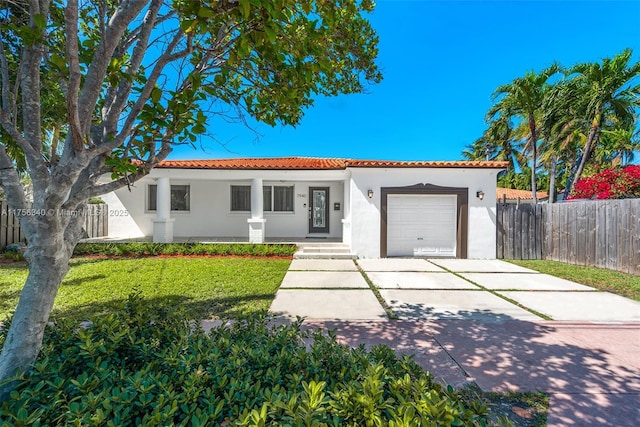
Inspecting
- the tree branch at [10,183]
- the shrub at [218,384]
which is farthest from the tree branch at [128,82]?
the shrub at [218,384]

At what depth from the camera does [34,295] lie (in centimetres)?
209

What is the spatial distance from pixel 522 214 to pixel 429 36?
23.0 ft

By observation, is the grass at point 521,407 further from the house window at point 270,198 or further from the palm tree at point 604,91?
the palm tree at point 604,91

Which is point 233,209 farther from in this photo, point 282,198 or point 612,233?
point 612,233

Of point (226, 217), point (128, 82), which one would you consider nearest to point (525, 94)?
point (226, 217)

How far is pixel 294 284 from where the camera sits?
6.77 metres

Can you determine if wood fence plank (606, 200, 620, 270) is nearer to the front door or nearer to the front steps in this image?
the front steps

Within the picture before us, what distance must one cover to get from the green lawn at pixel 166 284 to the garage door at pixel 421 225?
443 cm

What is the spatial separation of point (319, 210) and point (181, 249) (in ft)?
20.9

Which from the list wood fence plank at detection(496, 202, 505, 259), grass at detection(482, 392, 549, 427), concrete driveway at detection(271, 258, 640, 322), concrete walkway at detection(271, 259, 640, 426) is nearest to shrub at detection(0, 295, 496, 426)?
grass at detection(482, 392, 549, 427)

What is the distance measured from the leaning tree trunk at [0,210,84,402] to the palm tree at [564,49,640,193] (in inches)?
706

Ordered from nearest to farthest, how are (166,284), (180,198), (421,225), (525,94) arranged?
1. (166,284)
2. (421,225)
3. (525,94)
4. (180,198)

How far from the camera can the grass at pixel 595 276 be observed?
6332 mm

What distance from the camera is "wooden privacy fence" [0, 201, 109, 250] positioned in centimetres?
1012
